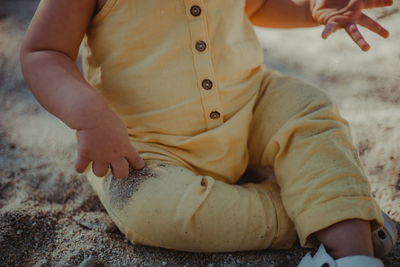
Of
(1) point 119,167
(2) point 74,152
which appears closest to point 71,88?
(1) point 119,167

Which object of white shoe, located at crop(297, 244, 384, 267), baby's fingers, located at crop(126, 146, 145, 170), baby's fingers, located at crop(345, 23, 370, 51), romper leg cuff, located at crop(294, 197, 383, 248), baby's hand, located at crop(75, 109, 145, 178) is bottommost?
white shoe, located at crop(297, 244, 384, 267)

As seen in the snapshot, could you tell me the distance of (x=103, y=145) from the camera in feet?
2.32

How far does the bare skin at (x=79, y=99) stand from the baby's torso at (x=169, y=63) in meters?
0.08

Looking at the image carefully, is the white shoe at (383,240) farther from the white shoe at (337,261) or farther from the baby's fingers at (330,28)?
the baby's fingers at (330,28)

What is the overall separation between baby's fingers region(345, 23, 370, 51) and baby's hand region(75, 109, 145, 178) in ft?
2.01

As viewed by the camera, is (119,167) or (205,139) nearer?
(119,167)

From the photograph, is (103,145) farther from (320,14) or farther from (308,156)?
(320,14)

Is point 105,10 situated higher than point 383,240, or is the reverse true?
point 105,10

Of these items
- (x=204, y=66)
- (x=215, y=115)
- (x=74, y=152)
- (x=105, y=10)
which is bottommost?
(x=74, y=152)

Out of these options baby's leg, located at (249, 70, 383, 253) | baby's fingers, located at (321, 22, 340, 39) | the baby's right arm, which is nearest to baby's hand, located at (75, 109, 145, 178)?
the baby's right arm

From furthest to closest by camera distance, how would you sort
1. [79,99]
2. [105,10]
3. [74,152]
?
[74,152] < [105,10] < [79,99]

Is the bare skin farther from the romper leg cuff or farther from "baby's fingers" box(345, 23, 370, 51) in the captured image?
"baby's fingers" box(345, 23, 370, 51)

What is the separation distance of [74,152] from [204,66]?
1.92ft

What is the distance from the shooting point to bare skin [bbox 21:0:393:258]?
692 mm
